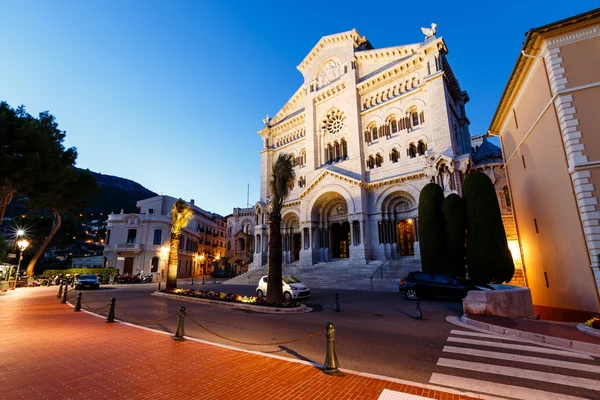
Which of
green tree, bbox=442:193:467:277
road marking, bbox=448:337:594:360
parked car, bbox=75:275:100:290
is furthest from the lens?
parked car, bbox=75:275:100:290

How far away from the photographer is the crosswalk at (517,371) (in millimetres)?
4643

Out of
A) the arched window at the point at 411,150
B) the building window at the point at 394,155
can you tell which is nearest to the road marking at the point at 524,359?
the arched window at the point at 411,150

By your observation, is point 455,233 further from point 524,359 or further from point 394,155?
point 394,155

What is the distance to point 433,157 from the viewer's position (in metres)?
24.3

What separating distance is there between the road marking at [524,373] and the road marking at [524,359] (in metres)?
0.65

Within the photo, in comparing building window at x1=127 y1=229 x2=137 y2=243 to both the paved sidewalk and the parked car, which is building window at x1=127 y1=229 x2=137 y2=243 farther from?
the paved sidewalk

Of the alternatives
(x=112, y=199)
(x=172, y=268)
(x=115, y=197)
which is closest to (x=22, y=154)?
(x=172, y=268)

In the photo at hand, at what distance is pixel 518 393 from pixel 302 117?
3634 centimetres

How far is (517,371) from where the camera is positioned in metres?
5.50

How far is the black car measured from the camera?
14.7m

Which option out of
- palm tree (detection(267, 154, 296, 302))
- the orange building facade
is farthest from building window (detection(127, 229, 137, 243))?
the orange building facade

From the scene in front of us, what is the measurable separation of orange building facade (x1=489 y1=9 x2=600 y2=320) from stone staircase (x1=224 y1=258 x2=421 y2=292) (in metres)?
8.58

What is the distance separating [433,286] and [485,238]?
11.7 feet

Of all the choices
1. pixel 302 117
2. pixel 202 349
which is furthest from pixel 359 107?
pixel 202 349
